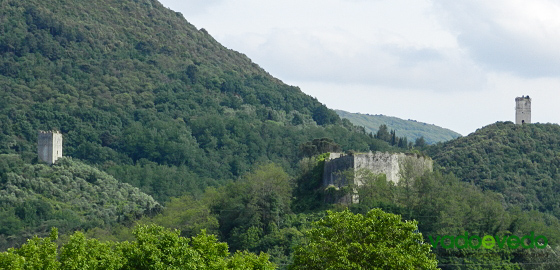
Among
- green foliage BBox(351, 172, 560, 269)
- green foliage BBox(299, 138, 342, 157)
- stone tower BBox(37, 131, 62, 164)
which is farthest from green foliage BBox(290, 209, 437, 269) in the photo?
stone tower BBox(37, 131, 62, 164)

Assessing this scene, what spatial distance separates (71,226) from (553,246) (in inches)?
2011

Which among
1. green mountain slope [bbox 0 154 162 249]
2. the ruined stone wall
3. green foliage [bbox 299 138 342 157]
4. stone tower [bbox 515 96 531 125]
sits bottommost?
green mountain slope [bbox 0 154 162 249]

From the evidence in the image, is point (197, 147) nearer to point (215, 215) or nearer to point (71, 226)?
point (71, 226)

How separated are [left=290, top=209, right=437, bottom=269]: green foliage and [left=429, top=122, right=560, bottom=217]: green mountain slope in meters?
58.4

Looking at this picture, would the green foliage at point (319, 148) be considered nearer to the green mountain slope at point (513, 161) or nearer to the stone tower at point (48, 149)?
the green mountain slope at point (513, 161)

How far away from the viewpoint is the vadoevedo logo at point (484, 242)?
274 ft

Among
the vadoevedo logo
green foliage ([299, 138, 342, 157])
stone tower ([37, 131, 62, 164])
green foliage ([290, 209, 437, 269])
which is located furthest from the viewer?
stone tower ([37, 131, 62, 164])

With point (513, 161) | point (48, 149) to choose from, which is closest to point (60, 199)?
point (48, 149)

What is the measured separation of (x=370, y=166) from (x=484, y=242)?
34.9 feet

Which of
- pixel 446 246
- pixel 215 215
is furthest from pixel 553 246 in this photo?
pixel 215 215

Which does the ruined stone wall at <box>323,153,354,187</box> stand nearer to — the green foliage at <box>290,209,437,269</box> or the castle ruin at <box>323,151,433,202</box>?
the castle ruin at <box>323,151,433,202</box>

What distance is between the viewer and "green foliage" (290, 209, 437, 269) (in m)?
56.5

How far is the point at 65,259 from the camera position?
185ft

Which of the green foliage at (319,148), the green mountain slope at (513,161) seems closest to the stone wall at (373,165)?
the green foliage at (319,148)
